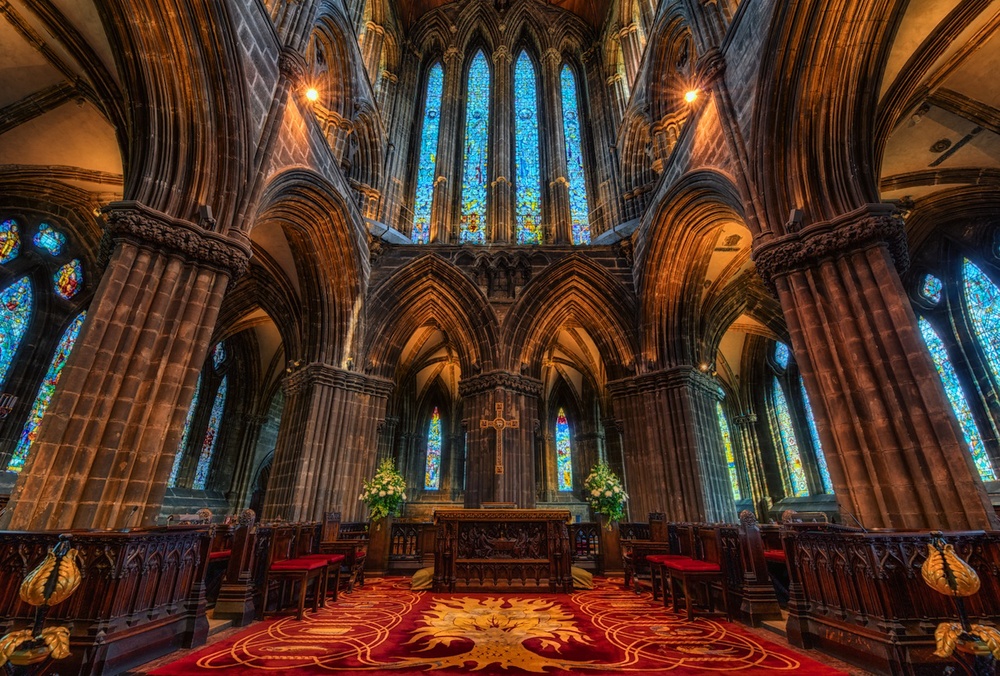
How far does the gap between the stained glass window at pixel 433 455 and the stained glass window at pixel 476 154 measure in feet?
31.8

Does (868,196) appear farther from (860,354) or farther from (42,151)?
(42,151)

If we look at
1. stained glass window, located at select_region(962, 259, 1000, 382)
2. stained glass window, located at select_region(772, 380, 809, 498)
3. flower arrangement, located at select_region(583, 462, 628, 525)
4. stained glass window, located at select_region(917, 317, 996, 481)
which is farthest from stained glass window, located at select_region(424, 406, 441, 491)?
stained glass window, located at select_region(962, 259, 1000, 382)

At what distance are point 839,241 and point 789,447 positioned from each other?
42.5ft

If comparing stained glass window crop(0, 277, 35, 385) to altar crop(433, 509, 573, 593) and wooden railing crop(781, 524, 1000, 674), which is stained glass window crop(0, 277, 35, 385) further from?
wooden railing crop(781, 524, 1000, 674)

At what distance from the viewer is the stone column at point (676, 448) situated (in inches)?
440

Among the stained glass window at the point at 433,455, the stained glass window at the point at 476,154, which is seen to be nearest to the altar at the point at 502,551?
the stained glass window at the point at 476,154

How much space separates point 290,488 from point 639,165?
1445 cm

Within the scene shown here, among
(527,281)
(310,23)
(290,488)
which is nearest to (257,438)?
(290,488)

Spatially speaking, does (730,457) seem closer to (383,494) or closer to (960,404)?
(960,404)

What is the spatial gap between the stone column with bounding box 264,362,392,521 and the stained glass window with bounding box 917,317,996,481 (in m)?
14.3

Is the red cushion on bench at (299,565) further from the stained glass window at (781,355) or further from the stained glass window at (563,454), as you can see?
the stained glass window at (781,355)

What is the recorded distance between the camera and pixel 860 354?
20.5ft

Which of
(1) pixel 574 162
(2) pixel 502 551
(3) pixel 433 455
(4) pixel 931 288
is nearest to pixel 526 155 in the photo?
(1) pixel 574 162

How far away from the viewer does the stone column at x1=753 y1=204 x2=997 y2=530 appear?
5430mm
